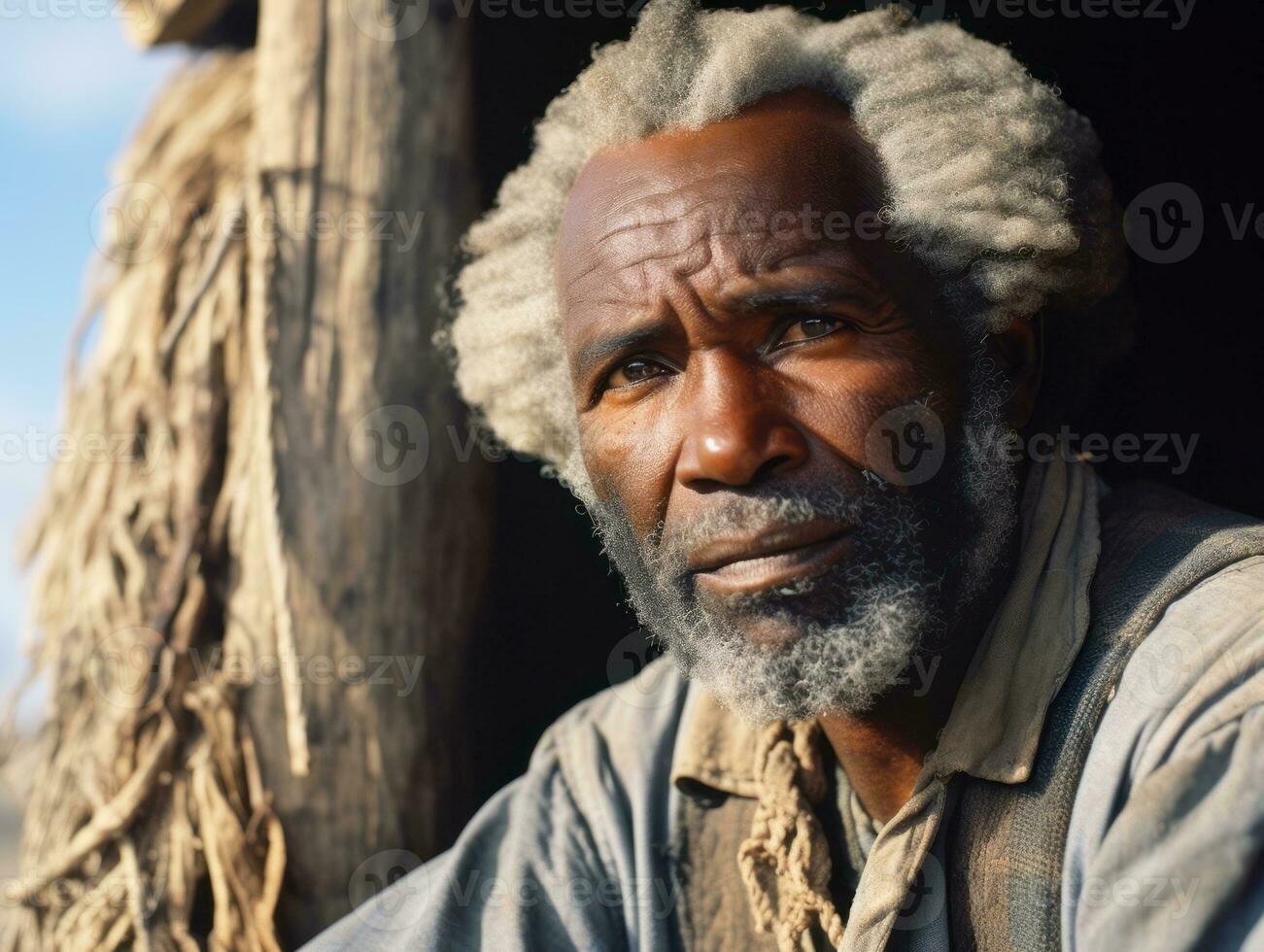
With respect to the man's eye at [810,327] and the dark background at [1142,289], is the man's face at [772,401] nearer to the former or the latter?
the man's eye at [810,327]

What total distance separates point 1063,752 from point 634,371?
0.90m

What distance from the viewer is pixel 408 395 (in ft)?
8.84

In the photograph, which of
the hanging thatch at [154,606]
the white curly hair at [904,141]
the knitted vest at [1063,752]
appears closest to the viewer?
the knitted vest at [1063,752]

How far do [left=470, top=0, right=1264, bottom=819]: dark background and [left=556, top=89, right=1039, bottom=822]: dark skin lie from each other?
141 cm

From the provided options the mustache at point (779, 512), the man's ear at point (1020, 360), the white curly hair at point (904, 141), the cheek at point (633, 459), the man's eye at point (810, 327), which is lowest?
the mustache at point (779, 512)

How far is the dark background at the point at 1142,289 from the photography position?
342 cm

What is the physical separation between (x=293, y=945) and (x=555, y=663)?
4.35 ft

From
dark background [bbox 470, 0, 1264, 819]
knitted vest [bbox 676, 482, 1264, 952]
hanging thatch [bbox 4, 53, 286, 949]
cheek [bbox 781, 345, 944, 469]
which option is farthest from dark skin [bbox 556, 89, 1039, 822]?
dark background [bbox 470, 0, 1264, 819]

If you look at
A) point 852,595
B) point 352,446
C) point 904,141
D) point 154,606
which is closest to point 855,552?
point 852,595

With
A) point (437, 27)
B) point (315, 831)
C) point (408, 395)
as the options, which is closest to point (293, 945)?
point (315, 831)

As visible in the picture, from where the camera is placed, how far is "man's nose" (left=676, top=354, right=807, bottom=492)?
1755mm

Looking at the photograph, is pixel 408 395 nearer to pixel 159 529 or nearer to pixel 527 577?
pixel 159 529

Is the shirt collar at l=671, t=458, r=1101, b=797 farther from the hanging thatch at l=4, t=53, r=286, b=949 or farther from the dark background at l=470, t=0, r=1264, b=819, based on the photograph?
the dark background at l=470, t=0, r=1264, b=819

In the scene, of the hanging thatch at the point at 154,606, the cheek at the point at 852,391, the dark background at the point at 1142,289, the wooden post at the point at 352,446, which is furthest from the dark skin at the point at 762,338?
the dark background at the point at 1142,289
